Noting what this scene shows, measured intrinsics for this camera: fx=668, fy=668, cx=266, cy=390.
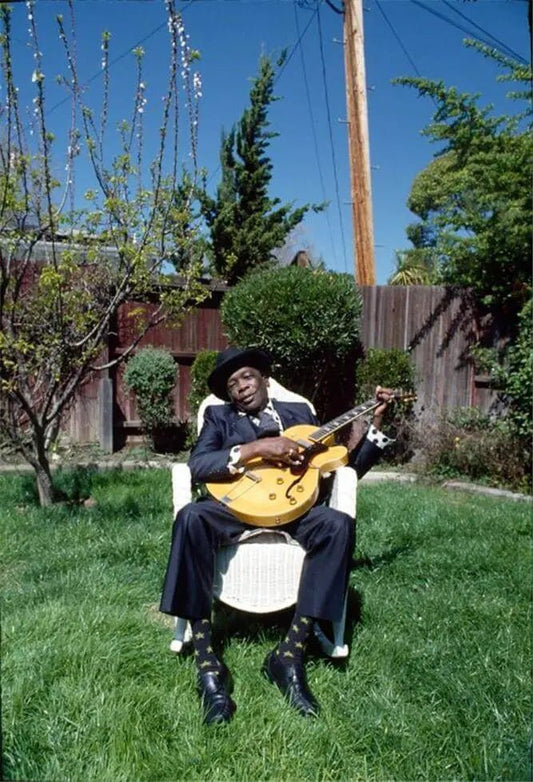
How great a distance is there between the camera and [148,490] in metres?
4.81

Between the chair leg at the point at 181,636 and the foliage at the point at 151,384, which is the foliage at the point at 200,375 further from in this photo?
the chair leg at the point at 181,636

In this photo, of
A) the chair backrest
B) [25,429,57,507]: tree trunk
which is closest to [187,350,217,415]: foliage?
[25,429,57,507]: tree trunk

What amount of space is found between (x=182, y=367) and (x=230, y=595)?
426cm

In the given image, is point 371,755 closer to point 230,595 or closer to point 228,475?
point 230,595

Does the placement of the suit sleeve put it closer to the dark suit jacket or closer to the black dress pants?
the dark suit jacket

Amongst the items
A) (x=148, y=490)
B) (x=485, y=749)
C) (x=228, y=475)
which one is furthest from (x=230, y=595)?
(x=148, y=490)

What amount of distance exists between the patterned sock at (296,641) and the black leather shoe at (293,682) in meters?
0.02

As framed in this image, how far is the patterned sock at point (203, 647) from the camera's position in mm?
2355

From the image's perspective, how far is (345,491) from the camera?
2.74m

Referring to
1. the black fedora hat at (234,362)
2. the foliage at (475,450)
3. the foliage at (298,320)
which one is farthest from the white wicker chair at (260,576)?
the foliage at (475,450)

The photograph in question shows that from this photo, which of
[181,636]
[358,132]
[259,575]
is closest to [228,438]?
[259,575]

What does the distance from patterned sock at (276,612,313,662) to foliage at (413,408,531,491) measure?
3.46 m

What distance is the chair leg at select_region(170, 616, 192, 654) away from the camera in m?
2.55

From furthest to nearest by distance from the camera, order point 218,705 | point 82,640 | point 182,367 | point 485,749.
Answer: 1. point 182,367
2. point 82,640
3. point 218,705
4. point 485,749
